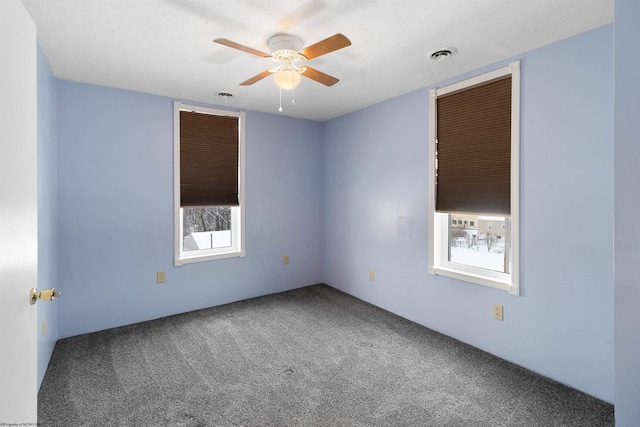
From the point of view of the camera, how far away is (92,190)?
9.98 feet

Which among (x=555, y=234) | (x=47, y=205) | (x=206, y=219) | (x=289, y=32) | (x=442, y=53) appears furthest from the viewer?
(x=206, y=219)

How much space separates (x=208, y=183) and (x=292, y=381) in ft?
7.85

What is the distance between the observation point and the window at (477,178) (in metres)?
2.49

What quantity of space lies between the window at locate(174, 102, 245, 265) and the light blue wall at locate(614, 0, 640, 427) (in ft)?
11.5

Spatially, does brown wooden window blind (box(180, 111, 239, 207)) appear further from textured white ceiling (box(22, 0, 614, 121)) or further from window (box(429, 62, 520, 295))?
window (box(429, 62, 520, 295))

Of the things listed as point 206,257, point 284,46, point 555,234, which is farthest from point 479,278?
point 206,257

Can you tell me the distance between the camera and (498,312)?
257 centimetres

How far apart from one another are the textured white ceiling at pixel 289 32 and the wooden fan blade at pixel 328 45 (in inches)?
8.1

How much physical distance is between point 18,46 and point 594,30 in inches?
119

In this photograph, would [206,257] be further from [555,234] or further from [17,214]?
[555,234]

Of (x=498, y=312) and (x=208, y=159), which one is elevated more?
(x=208, y=159)

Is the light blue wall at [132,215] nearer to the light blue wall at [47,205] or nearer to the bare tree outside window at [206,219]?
the light blue wall at [47,205]

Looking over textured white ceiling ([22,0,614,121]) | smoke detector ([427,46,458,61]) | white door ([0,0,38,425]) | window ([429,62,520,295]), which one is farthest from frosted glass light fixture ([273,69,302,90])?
window ([429,62,520,295])

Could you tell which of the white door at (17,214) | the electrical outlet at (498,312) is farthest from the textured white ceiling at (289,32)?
the electrical outlet at (498,312)
